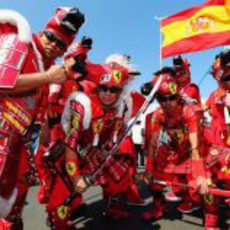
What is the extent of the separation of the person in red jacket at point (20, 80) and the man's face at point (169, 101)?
1.73 m

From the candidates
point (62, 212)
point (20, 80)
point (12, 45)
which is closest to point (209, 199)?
point (62, 212)

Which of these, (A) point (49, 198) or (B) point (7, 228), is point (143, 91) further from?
(B) point (7, 228)

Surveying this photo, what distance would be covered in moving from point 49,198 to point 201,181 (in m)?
1.40

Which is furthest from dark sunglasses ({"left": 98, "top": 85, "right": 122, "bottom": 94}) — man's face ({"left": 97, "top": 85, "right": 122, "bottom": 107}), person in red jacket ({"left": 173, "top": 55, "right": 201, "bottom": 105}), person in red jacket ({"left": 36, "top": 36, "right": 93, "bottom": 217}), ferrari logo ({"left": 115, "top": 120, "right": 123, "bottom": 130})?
person in red jacket ({"left": 173, "top": 55, "right": 201, "bottom": 105})

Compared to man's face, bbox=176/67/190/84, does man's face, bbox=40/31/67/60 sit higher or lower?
lower

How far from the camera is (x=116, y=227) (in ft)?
13.2

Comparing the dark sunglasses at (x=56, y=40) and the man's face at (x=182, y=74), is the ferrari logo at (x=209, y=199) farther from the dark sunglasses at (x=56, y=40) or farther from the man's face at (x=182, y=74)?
the man's face at (x=182, y=74)

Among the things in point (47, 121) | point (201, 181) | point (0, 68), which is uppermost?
point (0, 68)

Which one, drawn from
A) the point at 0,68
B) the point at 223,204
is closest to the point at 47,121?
the point at 0,68

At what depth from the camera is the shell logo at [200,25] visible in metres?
6.25

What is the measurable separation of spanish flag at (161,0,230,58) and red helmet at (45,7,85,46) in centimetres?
369

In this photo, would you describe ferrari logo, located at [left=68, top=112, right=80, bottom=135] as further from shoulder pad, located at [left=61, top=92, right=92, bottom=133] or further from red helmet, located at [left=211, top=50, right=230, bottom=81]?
red helmet, located at [left=211, top=50, right=230, bottom=81]

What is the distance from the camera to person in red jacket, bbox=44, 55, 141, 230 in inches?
120

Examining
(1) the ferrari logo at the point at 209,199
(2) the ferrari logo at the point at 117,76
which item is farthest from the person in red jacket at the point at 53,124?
(1) the ferrari logo at the point at 209,199
